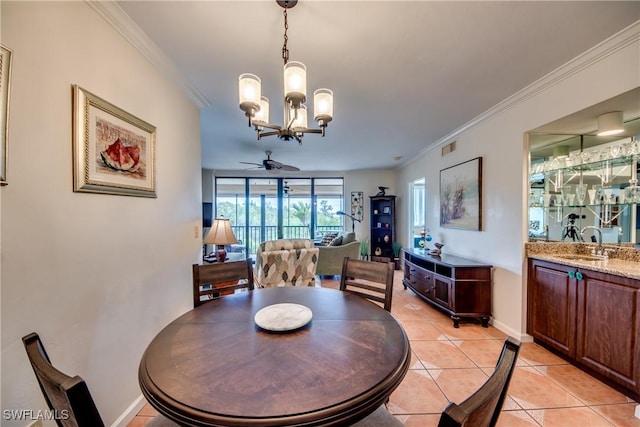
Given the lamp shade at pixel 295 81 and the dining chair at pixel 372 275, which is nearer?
the lamp shade at pixel 295 81

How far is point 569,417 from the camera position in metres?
1.61

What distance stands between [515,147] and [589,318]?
162 cm

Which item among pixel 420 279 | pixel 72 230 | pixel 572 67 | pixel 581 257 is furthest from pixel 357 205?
pixel 72 230

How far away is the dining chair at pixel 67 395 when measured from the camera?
518mm

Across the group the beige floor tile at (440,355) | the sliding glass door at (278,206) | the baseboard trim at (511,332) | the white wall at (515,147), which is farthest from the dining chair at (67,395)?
the sliding glass door at (278,206)

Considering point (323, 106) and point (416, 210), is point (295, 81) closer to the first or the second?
point (323, 106)

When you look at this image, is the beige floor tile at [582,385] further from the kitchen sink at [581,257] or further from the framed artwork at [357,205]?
the framed artwork at [357,205]

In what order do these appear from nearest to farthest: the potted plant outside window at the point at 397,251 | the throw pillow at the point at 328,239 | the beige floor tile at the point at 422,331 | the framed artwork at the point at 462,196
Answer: the beige floor tile at the point at 422,331
the framed artwork at the point at 462,196
the throw pillow at the point at 328,239
the potted plant outside window at the point at 397,251

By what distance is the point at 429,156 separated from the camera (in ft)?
15.1

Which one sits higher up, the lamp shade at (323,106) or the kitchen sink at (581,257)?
the lamp shade at (323,106)

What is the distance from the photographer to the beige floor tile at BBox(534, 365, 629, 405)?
1.75m

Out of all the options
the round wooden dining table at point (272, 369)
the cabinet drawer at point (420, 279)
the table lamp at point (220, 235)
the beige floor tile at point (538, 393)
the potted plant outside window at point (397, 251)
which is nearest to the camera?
the round wooden dining table at point (272, 369)

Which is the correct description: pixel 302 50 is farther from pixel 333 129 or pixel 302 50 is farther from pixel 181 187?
pixel 333 129

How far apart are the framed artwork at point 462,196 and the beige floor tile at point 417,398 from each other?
198 centimetres
